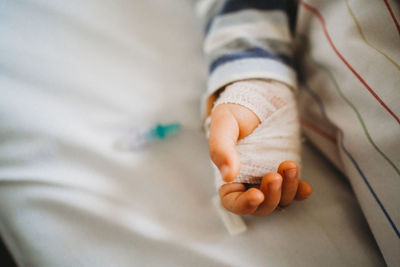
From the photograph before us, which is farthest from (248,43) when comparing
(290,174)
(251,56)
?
(290,174)

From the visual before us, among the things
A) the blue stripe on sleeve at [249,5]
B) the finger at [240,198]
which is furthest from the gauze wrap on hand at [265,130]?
the blue stripe on sleeve at [249,5]

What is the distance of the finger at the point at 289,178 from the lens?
33 cm

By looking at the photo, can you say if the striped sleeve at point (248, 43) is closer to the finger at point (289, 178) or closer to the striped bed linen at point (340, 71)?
the striped bed linen at point (340, 71)

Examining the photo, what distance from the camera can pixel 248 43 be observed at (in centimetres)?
49

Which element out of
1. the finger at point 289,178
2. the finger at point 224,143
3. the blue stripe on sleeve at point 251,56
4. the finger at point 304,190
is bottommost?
the finger at point 304,190

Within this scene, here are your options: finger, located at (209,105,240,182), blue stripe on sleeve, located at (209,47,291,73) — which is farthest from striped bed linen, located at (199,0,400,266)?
finger, located at (209,105,240,182)

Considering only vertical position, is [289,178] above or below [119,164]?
below

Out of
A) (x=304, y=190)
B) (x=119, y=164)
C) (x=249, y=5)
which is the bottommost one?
(x=304, y=190)

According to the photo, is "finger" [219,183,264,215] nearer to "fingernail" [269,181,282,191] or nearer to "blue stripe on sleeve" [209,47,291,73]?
"fingernail" [269,181,282,191]

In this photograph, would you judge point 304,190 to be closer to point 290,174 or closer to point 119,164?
point 290,174

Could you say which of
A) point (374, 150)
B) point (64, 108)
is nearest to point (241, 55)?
point (374, 150)

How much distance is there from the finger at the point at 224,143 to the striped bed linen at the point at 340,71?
112 mm

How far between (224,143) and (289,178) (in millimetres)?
110

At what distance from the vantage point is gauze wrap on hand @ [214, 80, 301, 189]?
374mm
